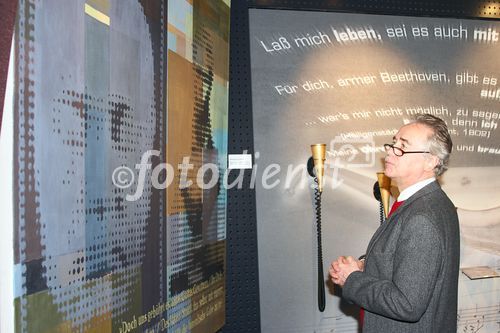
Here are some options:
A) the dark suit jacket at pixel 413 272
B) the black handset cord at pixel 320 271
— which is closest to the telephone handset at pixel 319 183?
the black handset cord at pixel 320 271

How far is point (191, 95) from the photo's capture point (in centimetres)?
253

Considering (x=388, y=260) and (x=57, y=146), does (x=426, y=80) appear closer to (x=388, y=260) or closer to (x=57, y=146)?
(x=388, y=260)

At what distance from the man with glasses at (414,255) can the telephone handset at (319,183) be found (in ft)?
3.20

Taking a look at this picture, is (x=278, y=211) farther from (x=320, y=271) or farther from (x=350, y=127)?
(x=350, y=127)

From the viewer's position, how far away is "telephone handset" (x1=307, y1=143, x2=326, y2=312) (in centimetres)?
314

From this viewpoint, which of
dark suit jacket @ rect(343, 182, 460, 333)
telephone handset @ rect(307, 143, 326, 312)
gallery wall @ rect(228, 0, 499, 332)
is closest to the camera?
dark suit jacket @ rect(343, 182, 460, 333)

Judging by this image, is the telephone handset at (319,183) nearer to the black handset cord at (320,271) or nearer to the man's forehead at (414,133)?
the black handset cord at (320,271)

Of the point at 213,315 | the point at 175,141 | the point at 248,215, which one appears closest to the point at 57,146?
the point at 175,141

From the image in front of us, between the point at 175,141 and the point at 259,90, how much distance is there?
3.41 ft

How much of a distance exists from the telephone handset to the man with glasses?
977 mm

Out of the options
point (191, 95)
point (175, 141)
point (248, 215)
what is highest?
point (191, 95)

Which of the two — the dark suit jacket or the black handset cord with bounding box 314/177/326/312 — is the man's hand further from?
the black handset cord with bounding box 314/177/326/312

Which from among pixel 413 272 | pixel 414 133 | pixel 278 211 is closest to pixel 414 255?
pixel 413 272

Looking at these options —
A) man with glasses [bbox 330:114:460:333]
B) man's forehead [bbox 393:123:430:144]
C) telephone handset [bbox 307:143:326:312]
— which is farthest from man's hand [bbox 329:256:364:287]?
telephone handset [bbox 307:143:326:312]
